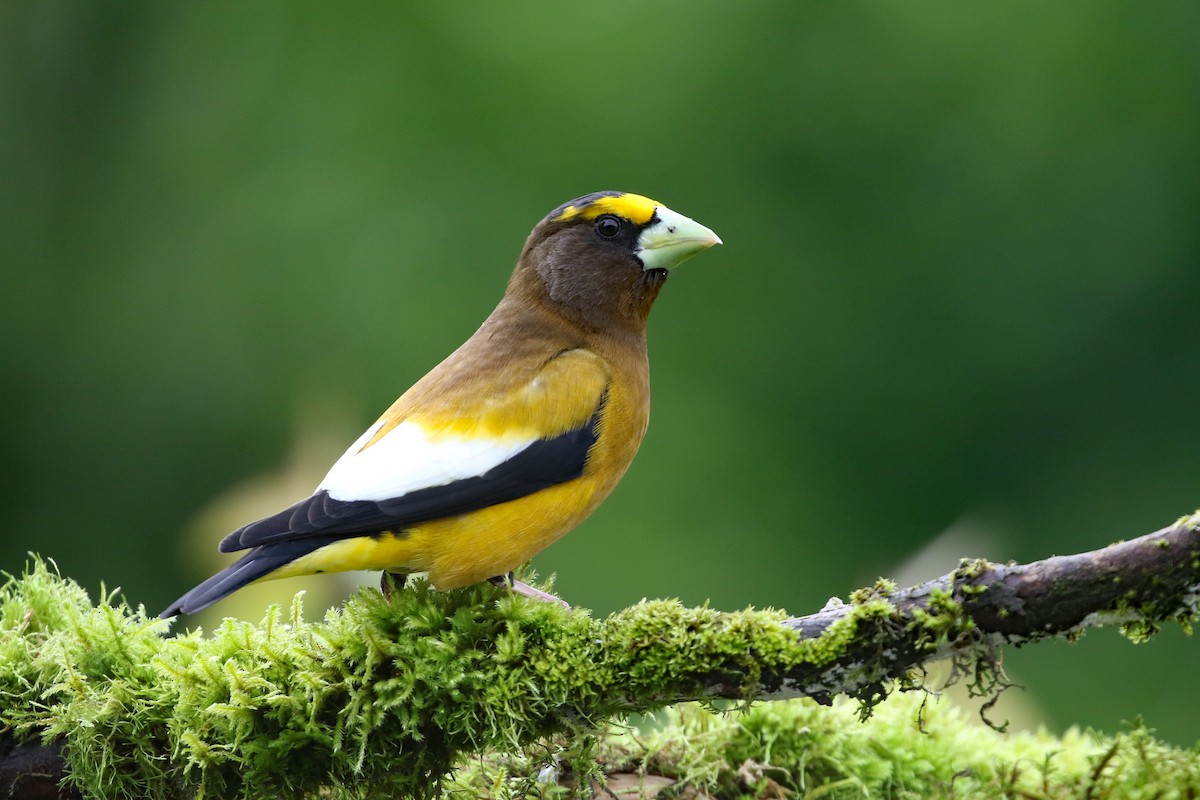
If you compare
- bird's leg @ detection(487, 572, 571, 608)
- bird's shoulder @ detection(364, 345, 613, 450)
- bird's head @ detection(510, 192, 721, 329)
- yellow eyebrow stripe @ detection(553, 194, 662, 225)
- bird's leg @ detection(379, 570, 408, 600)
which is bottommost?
bird's leg @ detection(379, 570, 408, 600)

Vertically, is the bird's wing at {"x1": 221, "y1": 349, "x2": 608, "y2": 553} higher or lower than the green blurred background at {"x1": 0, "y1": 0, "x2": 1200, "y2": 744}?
lower

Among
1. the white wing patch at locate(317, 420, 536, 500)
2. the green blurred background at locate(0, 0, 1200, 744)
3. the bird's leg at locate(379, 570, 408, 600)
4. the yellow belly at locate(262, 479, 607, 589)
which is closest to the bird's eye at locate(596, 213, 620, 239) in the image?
the white wing patch at locate(317, 420, 536, 500)

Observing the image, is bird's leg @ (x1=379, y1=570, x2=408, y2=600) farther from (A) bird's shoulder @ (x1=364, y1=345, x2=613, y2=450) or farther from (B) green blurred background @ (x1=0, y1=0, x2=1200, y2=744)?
(B) green blurred background @ (x1=0, y1=0, x2=1200, y2=744)

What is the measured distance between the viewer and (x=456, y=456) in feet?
13.6

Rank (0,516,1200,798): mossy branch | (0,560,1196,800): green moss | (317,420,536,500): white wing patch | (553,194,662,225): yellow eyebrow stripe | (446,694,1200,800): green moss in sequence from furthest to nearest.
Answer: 1. (553,194,662,225): yellow eyebrow stripe
2. (317,420,536,500): white wing patch
3. (446,694,1200,800): green moss
4. (0,560,1196,800): green moss
5. (0,516,1200,798): mossy branch

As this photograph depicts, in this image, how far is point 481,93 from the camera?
1105 cm

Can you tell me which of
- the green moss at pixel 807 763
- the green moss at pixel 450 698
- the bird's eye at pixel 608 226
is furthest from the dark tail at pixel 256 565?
the bird's eye at pixel 608 226

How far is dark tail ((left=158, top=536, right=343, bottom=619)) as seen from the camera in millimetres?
3775

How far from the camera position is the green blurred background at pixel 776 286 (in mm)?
9953

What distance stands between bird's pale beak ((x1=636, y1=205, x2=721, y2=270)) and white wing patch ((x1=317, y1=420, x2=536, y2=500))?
1003 mm

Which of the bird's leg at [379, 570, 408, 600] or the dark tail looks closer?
→ the dark tail

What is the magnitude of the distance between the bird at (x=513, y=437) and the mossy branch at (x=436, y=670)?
22 cm

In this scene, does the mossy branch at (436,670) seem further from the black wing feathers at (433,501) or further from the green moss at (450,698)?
the black wing feathers at (433,501)

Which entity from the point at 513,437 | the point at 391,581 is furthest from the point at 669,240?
the point at 391,581
